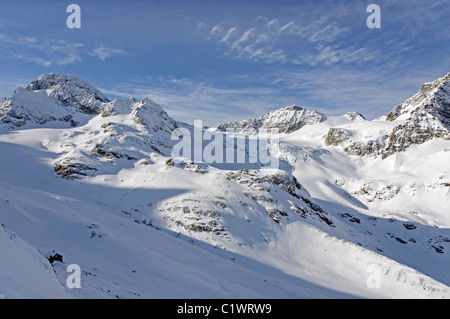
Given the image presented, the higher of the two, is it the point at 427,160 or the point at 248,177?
the point at 427,160

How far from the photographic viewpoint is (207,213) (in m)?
38.0

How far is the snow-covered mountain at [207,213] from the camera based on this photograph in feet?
60.8

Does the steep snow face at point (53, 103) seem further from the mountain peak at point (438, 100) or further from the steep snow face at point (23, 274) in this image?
the mountain peak at point (438, 100)

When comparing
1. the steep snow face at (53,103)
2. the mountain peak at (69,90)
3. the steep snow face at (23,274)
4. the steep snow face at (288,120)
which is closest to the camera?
the steep snow face at (23,274)

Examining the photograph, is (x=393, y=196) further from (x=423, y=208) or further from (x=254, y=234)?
(x=254, y=234)

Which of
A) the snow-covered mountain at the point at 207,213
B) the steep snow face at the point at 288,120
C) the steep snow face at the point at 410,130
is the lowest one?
the snow-covered mountain at the point at 207,213

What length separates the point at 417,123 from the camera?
98.9 meters

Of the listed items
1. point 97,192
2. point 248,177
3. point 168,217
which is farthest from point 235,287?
point 97,192

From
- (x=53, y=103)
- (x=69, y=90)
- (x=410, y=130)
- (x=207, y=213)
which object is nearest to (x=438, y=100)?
(x=410, y=130)

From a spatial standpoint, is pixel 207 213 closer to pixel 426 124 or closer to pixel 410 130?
pixel 410 130

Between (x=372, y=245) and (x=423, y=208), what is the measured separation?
3640cm

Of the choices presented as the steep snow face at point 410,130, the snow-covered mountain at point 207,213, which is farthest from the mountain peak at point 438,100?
the snow-covered mountain at point 207,213

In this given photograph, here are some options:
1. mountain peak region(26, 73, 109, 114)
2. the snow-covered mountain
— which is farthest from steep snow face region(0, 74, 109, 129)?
the snow-covered mountain

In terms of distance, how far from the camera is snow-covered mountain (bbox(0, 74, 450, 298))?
730 inches
